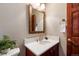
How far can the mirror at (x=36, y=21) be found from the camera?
1.48 m

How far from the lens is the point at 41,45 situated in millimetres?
1544

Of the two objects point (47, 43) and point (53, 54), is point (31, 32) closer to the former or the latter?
point (47, 43)

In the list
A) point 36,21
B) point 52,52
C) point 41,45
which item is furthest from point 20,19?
point 52,52

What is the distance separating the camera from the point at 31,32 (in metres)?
1.48

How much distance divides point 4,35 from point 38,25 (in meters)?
0.41

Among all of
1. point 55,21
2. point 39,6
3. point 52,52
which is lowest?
point 52,52

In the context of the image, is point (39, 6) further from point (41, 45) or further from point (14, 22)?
point (41, 45)

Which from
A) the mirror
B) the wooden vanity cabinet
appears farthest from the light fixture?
the wooden vanity cabinet

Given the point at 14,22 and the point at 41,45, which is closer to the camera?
the point at 14,22

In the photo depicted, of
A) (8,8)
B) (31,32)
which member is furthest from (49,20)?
(8,8)

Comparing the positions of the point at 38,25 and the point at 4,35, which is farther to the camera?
the point at 38,25

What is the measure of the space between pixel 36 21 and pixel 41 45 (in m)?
0.30

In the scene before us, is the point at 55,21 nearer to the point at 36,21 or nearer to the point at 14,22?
the point at 36,21

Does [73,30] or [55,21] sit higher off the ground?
[55,21]
